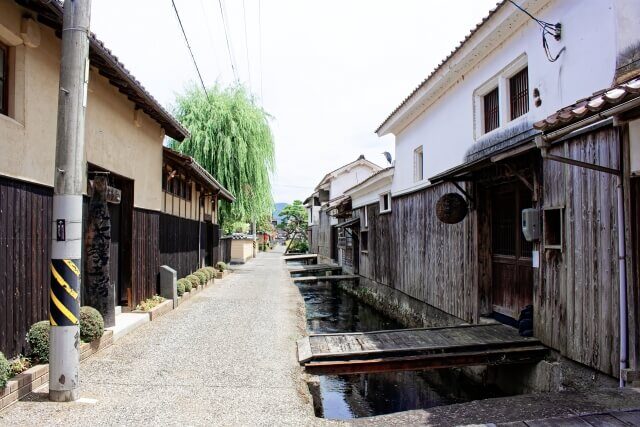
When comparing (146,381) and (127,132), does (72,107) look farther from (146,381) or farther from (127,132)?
(127,132)

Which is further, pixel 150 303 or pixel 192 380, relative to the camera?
pixel 150 303

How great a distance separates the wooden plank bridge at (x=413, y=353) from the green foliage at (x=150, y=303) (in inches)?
163

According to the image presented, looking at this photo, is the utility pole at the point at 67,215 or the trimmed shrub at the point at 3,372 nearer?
the trimmed shrub at the point at 3,372

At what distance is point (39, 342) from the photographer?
17.0 feet

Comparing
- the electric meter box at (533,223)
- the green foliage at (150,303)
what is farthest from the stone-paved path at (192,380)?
the electric meter box at (533,223)

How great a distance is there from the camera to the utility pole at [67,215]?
4.52m

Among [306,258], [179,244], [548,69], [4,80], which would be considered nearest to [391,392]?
[548,69]

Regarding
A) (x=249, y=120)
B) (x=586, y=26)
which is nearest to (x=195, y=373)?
(x=586, y=26)

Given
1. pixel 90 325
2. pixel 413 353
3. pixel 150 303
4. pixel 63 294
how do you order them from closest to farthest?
pixel 63 294 < pixel 90 325 < pixel 413 353 < pixel 150 303

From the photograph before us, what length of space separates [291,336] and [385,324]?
661 centimetres

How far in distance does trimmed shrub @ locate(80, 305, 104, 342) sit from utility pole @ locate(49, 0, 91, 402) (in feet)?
5.62

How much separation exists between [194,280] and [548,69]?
11.3m

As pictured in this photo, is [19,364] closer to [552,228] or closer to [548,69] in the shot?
[552,228]

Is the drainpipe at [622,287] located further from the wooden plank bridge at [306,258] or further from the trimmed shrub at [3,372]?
the wooden plank bridge at [306,258]
